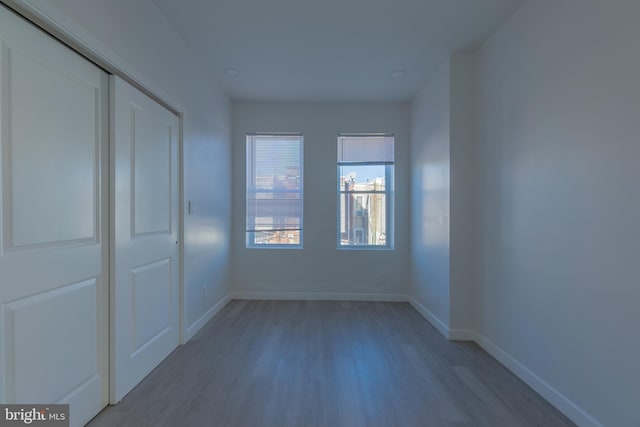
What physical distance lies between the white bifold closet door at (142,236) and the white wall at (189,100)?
18cm

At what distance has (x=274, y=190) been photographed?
4.30m

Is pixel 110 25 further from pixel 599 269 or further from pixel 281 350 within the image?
pixel 599 269

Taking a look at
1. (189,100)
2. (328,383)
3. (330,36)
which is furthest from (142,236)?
(330,36)

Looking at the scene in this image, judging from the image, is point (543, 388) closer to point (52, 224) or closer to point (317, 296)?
point (317, 296)

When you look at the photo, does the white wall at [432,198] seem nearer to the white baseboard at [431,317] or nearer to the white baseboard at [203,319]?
the white baseboard at [431,317]

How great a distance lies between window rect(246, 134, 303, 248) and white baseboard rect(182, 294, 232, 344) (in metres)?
0.82

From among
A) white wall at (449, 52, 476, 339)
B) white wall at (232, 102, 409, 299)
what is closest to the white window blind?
white wall at (232, 102, 409, 299)

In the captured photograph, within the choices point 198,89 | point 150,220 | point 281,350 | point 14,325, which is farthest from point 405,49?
point 14,325

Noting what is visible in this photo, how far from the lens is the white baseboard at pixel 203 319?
9.33 ft

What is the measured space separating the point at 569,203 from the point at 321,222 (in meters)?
2.84

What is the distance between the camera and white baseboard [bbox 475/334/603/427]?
1705 mm

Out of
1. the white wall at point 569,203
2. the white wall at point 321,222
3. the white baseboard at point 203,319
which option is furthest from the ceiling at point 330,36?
the white baseboard at point 203,319

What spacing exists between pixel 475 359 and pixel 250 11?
3.29 metres

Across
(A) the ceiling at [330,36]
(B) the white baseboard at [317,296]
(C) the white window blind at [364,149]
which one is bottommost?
(B) the white baseboard at [317,296]
